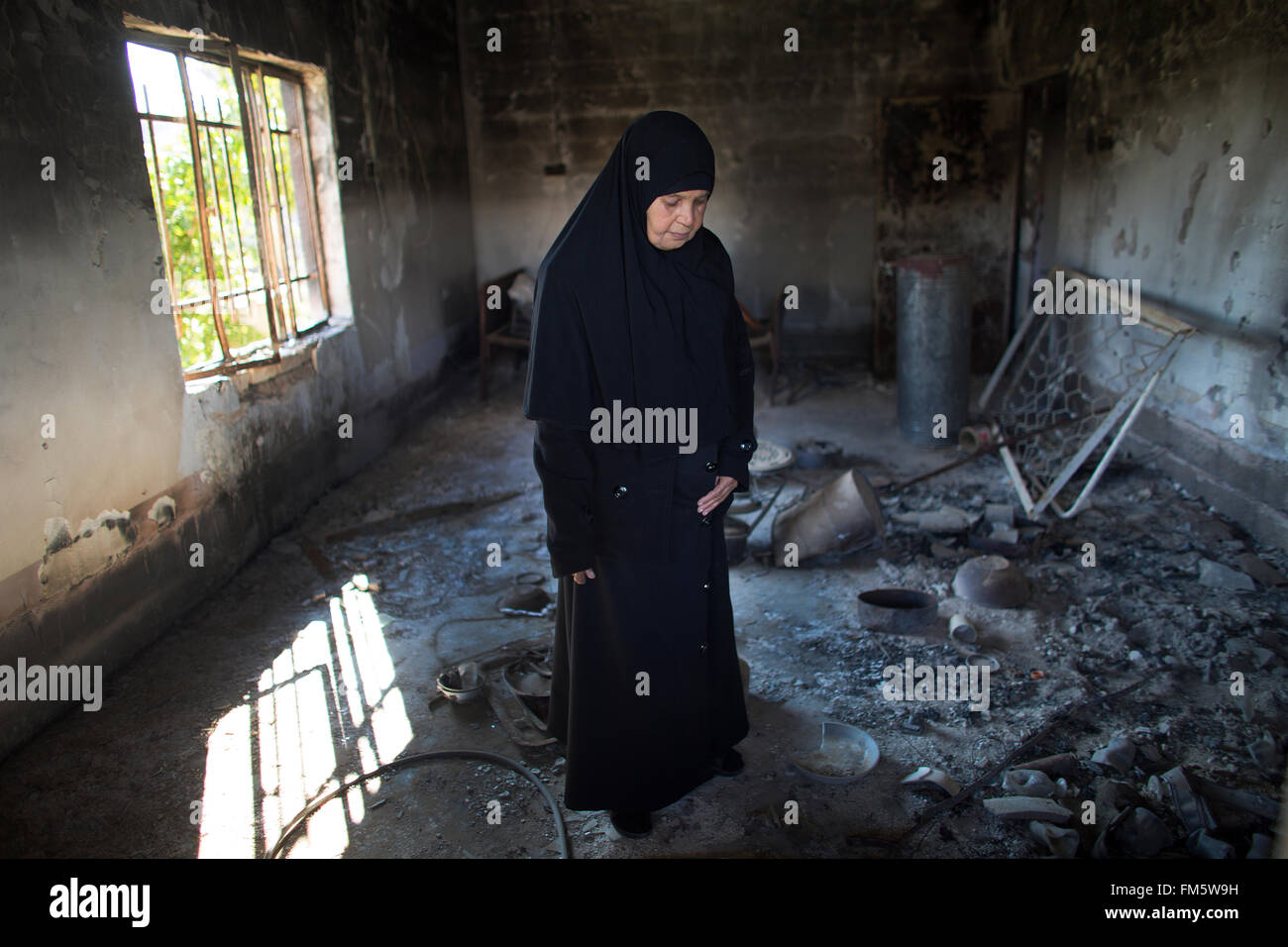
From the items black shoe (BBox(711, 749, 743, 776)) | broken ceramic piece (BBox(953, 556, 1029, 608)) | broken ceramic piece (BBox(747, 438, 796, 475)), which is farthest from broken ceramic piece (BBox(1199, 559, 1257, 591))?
black shoe (BBox(711, 749, 743, 776))

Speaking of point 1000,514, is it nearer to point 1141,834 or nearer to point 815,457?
point 815,457

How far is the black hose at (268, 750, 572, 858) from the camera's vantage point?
8.41ft

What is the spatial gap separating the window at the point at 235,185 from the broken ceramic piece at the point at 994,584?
3.86 metres

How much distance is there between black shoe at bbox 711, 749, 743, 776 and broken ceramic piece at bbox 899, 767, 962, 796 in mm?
531

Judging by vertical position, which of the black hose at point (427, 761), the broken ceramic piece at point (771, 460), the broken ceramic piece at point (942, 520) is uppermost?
the broken ceramic piece at point (771, 460)

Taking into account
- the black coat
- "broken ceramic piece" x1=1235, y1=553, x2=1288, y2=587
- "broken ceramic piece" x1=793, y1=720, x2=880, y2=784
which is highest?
the black coat

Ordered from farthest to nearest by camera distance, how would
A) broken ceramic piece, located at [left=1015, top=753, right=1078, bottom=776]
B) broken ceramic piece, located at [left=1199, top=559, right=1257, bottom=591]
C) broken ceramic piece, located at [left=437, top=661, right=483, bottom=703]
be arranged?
1. broken ceramic piece, located at [left=1199, top=559, right=1257, bottom=591]
2. broken ceramic piece, located at [left=437, top=661, right=483, bottom=703]
3. broken ceramic piece, located at [left=1015, top=753, right=1078, bottom=776]

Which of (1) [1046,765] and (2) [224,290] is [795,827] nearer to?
(1) [1046,765]

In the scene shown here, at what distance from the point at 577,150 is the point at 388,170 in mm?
2528

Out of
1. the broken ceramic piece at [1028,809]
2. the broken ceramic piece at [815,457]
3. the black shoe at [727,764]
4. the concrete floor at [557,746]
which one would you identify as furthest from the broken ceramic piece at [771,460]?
the broken ceramic piece at [1028,809]

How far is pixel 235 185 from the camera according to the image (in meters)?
4.77

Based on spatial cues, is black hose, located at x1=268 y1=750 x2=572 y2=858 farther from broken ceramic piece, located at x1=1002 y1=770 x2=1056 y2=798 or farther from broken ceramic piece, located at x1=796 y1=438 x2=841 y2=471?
broken ceramic piece, located at x1=796 y1=438 x2=841 y2=471

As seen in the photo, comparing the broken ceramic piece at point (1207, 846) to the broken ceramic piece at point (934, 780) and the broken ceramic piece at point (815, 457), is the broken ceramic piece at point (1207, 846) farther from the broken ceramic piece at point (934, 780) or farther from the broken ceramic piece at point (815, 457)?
the broken ceramic piece at point (815, 457)

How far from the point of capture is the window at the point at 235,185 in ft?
13.4
